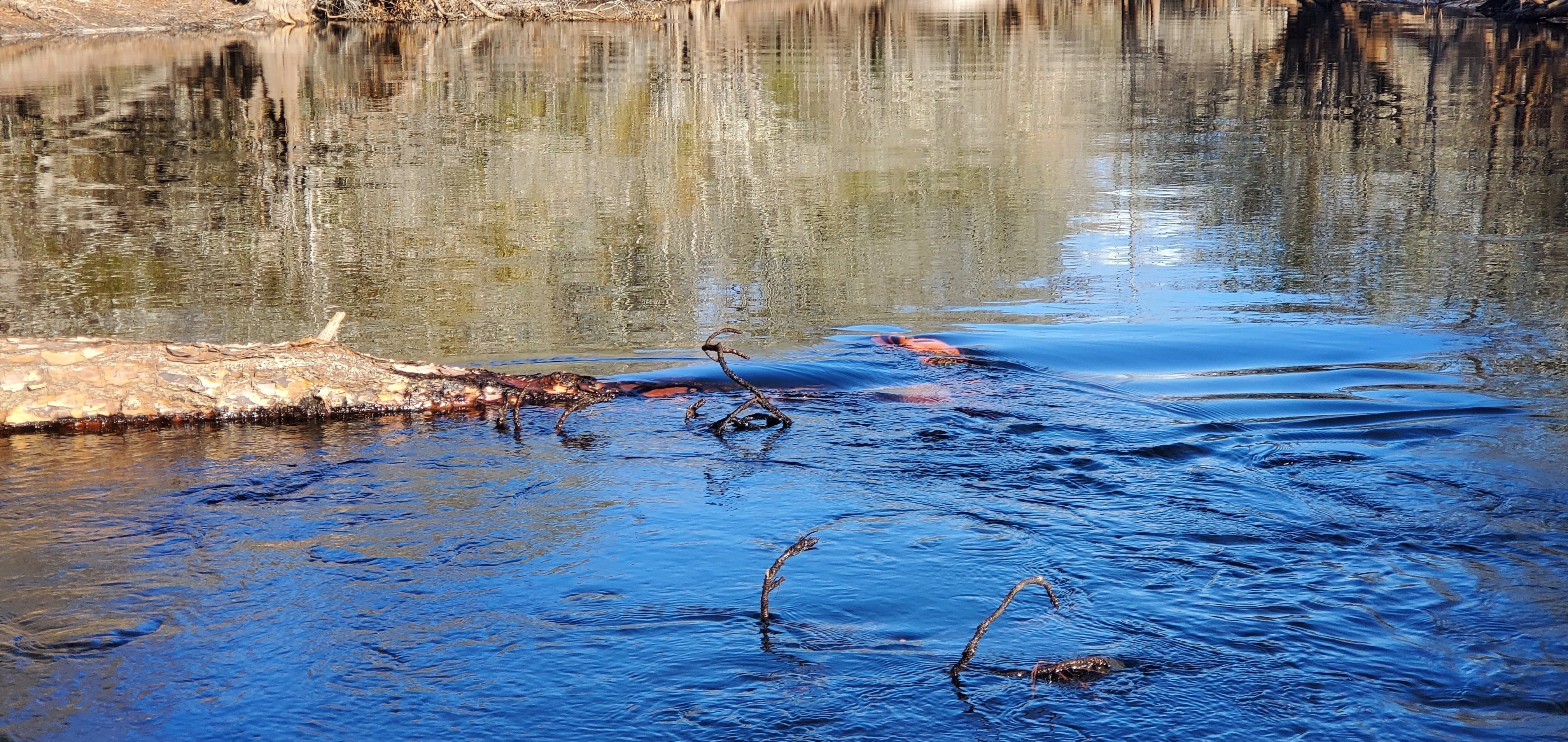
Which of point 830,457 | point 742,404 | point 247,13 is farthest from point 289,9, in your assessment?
point 830,457

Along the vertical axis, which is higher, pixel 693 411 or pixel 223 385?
pixel 223 385

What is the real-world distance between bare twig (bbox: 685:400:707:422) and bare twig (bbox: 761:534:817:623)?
2288 millimetres

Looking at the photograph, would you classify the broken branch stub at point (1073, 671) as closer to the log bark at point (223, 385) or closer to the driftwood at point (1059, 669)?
the driftwood at point (1059, 669)

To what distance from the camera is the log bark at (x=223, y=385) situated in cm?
748

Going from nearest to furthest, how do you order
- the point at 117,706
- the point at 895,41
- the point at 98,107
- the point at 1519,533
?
the point at 117,706, the point at 1519,533, the point at 98,107, the point at 895,41

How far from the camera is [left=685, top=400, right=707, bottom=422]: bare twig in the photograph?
25.3ft

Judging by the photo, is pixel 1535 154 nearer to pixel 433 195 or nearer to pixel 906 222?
pixel 906 222

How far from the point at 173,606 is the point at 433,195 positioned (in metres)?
10.8

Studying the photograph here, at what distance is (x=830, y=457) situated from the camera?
279 inches

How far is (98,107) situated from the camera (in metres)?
22.8

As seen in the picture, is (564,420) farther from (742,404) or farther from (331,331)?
(331,331)

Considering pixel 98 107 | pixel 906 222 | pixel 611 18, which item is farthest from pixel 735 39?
pixel 906 222

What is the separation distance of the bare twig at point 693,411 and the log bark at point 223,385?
531mm

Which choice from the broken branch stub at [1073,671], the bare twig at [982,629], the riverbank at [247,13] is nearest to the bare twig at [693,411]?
the bare twig at [982,629]
